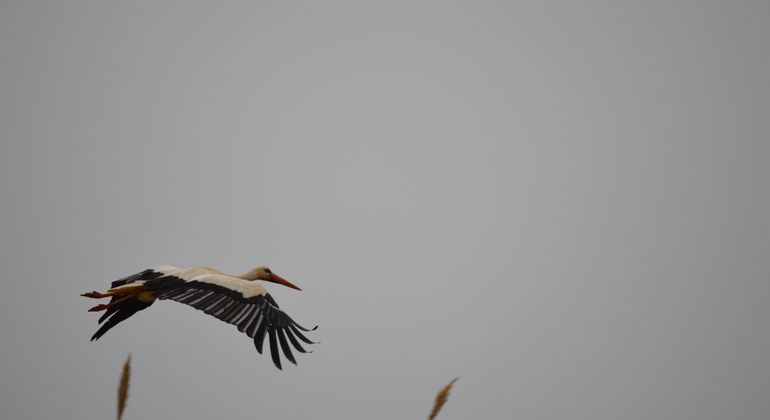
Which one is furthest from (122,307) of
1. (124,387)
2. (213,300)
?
(124,387)

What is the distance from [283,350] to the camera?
988 cm

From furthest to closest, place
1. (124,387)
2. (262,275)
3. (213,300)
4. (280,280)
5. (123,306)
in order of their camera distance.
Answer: (262,275) < (280,280) < (123,306) < (213,300) < (124,387)

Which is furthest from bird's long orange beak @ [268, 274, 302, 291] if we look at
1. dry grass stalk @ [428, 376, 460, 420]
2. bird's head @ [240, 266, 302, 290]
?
dry grass stalk @ [428, 376, 460, 420]

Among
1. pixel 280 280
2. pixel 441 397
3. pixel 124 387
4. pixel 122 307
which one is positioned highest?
pixel 280 280

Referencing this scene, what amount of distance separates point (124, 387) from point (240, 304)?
324 inches

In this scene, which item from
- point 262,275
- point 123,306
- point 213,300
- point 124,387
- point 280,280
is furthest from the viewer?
point 262,275

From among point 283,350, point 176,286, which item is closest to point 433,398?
point 283,350

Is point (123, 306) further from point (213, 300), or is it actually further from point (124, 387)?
point (124, 387)

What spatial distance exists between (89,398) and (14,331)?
27.7m

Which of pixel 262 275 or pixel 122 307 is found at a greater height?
pixel 262 275

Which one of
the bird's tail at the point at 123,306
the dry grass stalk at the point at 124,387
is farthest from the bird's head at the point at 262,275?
the dry grass stalk at the point at 124,387

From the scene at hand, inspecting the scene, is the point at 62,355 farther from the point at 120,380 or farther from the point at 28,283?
the point at 120,380

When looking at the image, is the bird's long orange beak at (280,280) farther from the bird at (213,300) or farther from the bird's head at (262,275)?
the bird at (213,300)

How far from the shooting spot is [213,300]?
10805 mm
